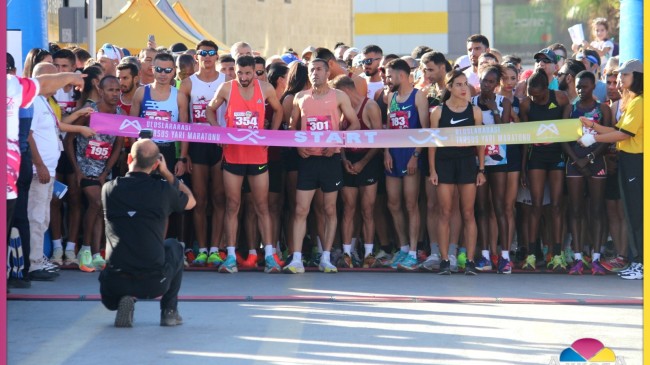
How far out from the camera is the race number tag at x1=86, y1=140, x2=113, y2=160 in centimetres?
1175

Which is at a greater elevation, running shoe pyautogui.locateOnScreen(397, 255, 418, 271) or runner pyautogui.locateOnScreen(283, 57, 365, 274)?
runner pyautogui.locateOnScreen(283, 57, 365, 274)

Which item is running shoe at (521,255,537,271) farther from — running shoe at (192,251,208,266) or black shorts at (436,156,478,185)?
running shoe at (192,251,208,266)

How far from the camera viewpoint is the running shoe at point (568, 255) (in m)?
12.1

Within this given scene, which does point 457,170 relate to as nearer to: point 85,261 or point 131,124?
point 131,124

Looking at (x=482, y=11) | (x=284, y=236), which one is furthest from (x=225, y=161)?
(x=482, y=11)

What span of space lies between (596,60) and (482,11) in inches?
1229

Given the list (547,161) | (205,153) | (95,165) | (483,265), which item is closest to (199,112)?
(205,153)

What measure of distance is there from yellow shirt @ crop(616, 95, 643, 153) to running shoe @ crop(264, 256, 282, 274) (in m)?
3.48

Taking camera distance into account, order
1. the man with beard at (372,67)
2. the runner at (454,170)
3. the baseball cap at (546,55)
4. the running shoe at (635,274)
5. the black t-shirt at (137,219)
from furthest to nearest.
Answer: the baseball cap at (546,55) < the man with beard at (372,67) < the runner at (454,170) < the running shoe at (635,274) < the black t-shirt at (137,219)

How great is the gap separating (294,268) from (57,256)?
7.75 feet

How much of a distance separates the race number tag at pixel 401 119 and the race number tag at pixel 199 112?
6.17 feet

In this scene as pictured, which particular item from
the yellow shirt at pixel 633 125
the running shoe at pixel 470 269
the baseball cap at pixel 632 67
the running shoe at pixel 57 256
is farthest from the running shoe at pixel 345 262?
the baseball cap at pixel 632 67

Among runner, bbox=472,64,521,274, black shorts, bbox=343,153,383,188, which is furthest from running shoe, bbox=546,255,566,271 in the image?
black shorts, bbox=343,153,383,188

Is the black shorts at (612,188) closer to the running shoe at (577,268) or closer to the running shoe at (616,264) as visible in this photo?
the running shoe at (616,264)
